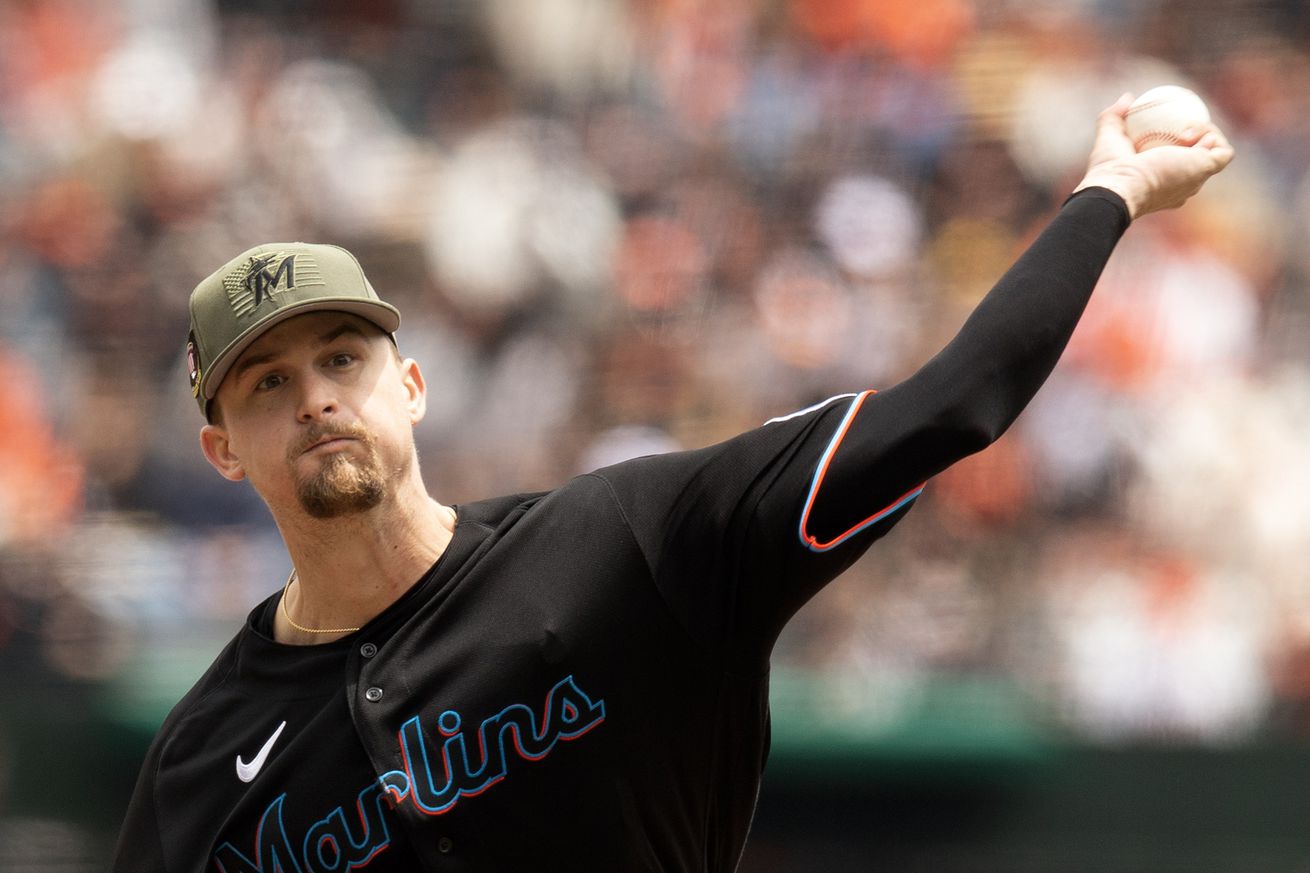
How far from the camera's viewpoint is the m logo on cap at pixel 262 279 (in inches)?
96.9

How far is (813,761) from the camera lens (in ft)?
19.2

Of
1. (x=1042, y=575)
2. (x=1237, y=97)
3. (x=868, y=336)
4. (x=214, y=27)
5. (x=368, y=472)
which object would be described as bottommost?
(x=368, y=472)

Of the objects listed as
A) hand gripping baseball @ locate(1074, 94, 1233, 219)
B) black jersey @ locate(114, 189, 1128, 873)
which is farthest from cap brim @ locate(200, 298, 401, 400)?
hand gripping baseball @ locate(1074, 94, 1233, 219)

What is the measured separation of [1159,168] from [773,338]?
4695 millimetres

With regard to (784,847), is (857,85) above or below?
above

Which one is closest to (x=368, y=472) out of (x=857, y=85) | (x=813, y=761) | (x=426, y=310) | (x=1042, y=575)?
(x=813, y=761)

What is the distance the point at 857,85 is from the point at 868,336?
4.44ft

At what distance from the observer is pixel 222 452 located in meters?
2.68

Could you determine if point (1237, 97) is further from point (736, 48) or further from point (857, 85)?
point (736, 48)

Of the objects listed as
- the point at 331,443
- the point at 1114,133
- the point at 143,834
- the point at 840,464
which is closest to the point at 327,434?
the point at 331,443

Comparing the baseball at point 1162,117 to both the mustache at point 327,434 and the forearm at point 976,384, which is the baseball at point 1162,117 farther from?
the mustache at point 327,434

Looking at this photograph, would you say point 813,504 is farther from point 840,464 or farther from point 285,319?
point 285,319

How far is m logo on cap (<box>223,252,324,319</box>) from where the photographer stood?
2461 mm

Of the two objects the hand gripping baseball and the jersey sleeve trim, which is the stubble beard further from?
the hand gripping baseball
